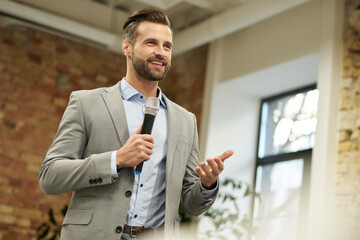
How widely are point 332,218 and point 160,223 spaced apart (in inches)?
107

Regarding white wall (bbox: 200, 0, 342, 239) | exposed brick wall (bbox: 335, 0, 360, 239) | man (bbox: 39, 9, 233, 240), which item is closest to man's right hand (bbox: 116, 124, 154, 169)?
man (bbox: 39, 9, 233, 240)

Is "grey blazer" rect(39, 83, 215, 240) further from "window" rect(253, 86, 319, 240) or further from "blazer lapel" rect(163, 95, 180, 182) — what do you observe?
"window" rect(253, 86, 319, 240)

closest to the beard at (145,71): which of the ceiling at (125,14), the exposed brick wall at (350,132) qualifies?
the exposed brick wall at (350,132)

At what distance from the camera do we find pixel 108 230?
63.6 inches

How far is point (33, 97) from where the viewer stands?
225 inches

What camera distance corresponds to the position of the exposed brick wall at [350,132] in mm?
4082

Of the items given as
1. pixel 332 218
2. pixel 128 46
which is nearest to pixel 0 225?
pixel 332 218

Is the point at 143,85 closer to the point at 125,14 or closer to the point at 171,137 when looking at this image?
the point at 171,137

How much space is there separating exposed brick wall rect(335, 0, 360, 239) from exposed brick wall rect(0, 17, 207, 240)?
1940 millimetres

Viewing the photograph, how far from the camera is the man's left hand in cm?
172

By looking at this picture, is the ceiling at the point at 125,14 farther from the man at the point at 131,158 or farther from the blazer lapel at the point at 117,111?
the blazer lapel at the point at 117,111

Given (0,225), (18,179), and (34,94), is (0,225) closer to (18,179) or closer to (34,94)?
(18,179)

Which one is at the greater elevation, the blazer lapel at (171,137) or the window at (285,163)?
the window at (285,163)

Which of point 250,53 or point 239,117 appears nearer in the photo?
point 250,53
